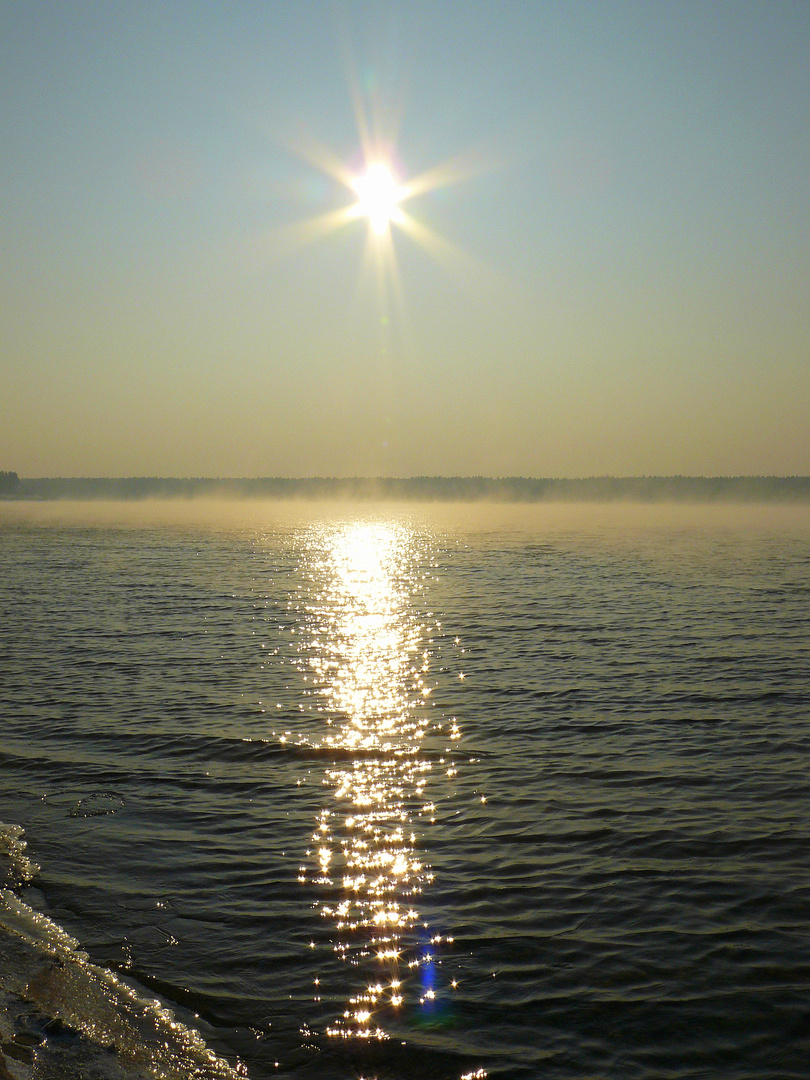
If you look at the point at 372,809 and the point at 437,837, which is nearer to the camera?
the point at 437,837

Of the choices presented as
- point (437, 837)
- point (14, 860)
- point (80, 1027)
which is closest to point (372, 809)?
point (437, 837)

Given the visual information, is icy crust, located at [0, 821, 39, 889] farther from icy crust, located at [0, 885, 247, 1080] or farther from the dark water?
icy crust, located at [0, 885, 247, 1080]

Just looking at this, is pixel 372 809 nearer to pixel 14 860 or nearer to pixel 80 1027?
pixel 14 860

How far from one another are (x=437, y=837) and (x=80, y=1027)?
672 cm

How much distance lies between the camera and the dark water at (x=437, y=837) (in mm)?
9305

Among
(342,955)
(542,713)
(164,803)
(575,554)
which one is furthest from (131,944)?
(575,554)

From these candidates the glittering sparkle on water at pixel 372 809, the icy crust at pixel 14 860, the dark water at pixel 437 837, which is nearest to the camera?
the dark water at pixel 437 837

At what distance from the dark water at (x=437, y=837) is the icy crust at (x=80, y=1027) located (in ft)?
1.11

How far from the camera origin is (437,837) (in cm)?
1420

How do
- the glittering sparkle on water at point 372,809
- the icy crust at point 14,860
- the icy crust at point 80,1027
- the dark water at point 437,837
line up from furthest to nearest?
the icy crust at point 14,860, the glittering sparkle on water at point 372,809, the dark water at point 437,837, the icy crust at point 80,1027

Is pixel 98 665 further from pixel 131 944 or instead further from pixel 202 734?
pixel 131 944

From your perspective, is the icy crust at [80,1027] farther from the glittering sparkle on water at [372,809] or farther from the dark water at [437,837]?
the glittering sparkle on water at [372,809]

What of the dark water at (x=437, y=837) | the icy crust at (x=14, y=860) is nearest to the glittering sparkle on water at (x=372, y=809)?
the dark water at (x=437, y=837)

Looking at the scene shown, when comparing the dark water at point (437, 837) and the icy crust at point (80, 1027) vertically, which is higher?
the icy crust at point (80, 1027)
